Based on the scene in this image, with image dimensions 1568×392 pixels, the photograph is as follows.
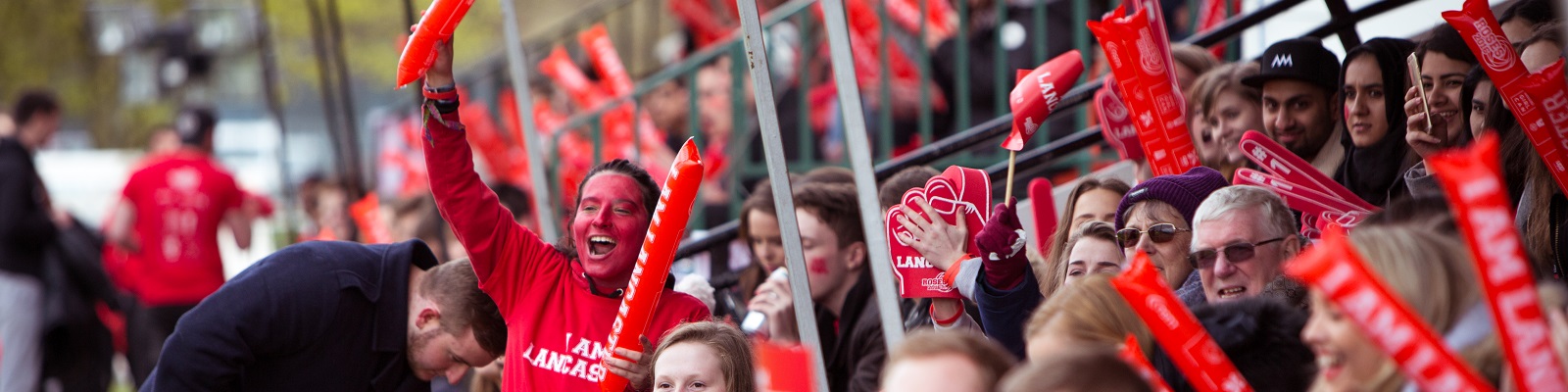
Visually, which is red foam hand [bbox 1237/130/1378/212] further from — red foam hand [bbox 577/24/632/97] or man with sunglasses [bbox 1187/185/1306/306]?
red foam hand [bbox 577/24/632/97]

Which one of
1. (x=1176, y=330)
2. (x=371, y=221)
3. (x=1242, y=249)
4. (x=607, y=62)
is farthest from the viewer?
(x=607, y=62)

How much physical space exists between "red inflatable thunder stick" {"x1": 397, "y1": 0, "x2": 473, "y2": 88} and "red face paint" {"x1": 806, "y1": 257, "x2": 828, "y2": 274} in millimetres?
1407

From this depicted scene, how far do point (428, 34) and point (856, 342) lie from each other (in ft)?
5.03

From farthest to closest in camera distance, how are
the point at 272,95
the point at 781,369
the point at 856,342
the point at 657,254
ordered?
1. the point at 272,95
2. the point at 856,342
3. the point at 657,254
4. the point at 781,369

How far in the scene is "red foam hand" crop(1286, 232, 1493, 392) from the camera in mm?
1909

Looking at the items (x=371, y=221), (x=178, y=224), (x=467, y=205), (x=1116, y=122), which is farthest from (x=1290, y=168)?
(x=178, y=224)

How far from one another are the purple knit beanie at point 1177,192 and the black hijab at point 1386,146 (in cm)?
57

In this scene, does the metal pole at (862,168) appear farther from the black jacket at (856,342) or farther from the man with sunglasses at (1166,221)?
the black jacket at (856,342)

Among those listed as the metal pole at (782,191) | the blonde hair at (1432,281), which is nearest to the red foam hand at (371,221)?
the metal pole at (782,191)

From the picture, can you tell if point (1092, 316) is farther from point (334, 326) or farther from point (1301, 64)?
point (334, 326)

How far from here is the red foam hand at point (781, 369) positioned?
2.83 meters

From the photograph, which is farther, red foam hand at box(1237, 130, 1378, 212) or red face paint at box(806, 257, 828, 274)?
red face paint at box(806, 257, 828, 274)

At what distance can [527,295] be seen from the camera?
3.86 meters

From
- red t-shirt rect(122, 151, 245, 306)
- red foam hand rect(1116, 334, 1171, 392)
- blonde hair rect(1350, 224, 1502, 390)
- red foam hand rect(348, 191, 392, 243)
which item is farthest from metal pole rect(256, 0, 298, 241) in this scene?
blonde hair rect(1350, 224, 1502, 390)
